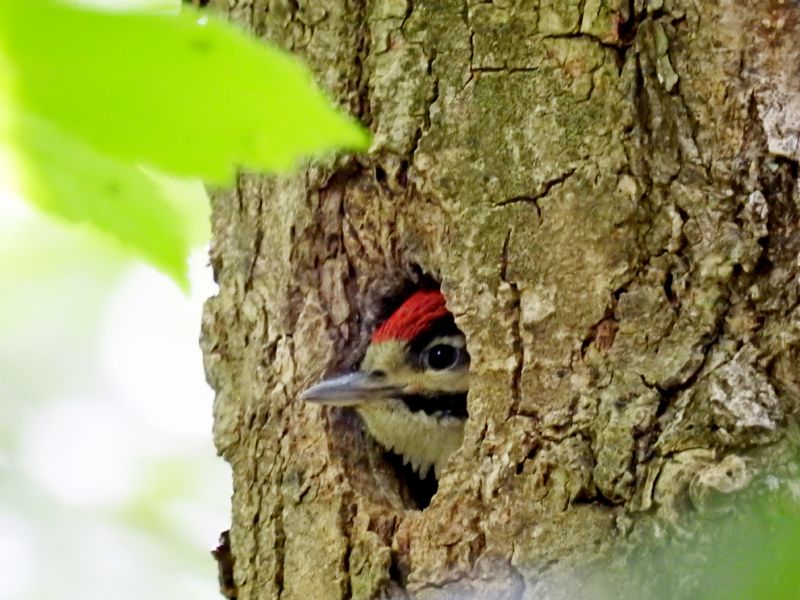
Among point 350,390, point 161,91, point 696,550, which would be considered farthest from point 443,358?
point 161,91

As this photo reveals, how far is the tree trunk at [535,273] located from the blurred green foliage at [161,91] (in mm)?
1415

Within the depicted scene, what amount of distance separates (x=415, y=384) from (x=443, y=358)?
12 cm

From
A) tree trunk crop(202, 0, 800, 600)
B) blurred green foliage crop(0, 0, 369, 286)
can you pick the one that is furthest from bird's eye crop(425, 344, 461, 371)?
blurred green foliage crop(0, 0, 369, 286)

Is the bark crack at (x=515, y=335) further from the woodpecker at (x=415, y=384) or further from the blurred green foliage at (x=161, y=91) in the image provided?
the blurred green foliage at (x=161, y=91)

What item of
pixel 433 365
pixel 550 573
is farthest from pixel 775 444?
pixel 433 365

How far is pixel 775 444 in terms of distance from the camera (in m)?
2.47

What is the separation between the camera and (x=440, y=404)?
395cm

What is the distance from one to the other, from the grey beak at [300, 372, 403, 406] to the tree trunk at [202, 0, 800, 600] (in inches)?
2.1

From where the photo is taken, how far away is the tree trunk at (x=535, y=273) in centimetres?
260

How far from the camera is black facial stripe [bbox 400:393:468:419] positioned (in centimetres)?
390

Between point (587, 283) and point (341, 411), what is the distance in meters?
0.94

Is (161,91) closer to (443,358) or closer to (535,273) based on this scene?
(535,273)

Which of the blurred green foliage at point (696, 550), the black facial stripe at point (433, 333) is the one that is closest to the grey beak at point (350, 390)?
the black facial stripe at point (433, 333)

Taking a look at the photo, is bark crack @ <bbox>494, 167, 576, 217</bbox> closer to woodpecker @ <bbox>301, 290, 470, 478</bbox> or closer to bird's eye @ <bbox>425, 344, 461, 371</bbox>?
woodpecker @ <bbox>301, 290, 470, 478</bbox>
